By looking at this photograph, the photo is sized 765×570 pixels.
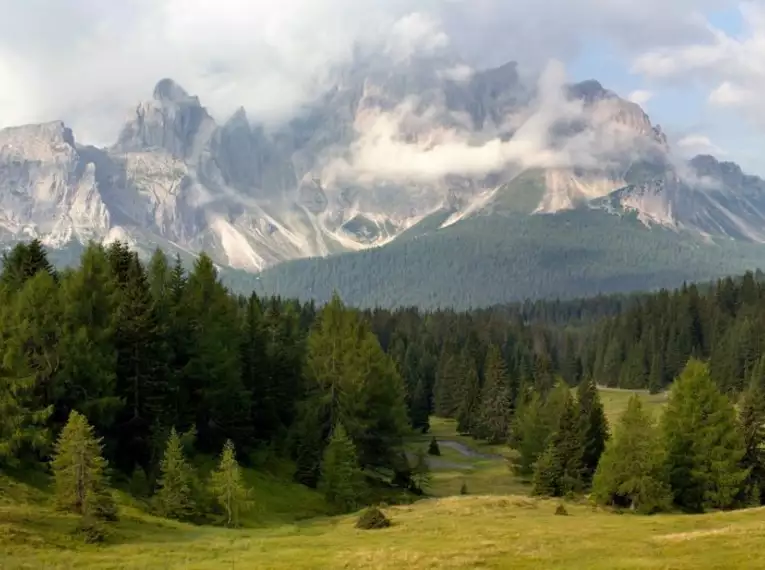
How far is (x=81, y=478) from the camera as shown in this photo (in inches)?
1679

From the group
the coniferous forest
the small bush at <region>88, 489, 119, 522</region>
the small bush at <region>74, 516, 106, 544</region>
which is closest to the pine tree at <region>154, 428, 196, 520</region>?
the coniferous forest

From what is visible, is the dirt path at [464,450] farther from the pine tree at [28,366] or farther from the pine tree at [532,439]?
the pine tree at [28,366]

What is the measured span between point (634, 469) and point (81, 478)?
143ft

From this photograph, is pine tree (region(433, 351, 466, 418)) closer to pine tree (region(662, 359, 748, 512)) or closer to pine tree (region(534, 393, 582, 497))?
pine tree (region(534, 393, 582, 497))

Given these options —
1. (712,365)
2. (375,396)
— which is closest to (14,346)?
(375,396)

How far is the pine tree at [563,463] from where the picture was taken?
74.6 m

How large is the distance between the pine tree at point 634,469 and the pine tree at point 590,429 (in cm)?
1131

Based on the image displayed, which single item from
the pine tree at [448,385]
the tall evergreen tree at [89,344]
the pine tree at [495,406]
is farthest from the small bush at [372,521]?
the pine tree at [448,385]

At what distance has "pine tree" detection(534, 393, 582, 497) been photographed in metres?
74.6

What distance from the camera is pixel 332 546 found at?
39.1 meters

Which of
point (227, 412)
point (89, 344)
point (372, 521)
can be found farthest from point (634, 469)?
point (89, 344)

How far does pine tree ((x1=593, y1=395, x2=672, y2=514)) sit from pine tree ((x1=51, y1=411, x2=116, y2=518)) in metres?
40.8

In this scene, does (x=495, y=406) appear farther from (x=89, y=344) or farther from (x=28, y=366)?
(x=28, y=366)

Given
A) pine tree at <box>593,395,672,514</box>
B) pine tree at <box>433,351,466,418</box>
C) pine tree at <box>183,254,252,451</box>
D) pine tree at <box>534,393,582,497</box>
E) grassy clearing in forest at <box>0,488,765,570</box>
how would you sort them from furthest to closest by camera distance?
pine tree at <box>433,351,466,418</box> < pine tree at <box>534,393,582,497</box> < pine tree at <box>183,254,252,451</box> < pine tree at <box>593,395,672,514</box> < grassy clearing in forest at <box>0,488,765,570</box>
